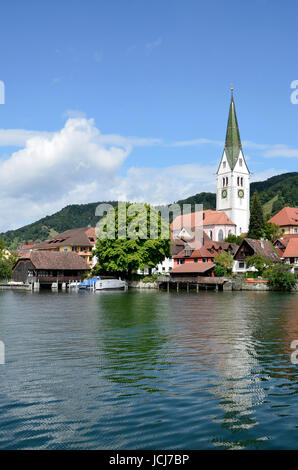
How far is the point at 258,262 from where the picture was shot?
84.6 m

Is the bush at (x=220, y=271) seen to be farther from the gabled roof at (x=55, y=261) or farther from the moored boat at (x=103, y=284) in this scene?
the gabled roof at (x=55, y=261)

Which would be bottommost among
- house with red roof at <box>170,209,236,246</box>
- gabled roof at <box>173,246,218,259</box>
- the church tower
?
gabled roof at <box>173,246,218,259</box>

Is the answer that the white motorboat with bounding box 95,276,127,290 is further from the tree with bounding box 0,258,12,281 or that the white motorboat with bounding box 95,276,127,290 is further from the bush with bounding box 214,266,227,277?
the tree with bounding box 0,258,12,281

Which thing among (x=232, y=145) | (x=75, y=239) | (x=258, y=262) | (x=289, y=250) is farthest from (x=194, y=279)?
(x=232, y=145)

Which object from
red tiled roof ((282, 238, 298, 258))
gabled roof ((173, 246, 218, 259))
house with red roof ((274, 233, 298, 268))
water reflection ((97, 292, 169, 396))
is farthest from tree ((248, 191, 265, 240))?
water reflection ((97, 292, 169, 396))

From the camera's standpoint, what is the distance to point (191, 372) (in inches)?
691

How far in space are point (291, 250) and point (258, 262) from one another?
10.4 metres

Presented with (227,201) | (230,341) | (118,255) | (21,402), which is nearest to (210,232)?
(227,201)

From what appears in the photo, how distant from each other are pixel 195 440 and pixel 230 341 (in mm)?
14105

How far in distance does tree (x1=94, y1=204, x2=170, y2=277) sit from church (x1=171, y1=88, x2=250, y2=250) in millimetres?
39515

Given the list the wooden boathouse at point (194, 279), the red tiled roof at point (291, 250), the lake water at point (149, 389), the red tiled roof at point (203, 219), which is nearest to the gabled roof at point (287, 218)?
the red tiled roof at point (203, 219)

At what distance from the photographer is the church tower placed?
443ft

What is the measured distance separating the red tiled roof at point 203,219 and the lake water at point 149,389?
99.4 meters

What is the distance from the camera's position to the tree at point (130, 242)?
8325 cm
